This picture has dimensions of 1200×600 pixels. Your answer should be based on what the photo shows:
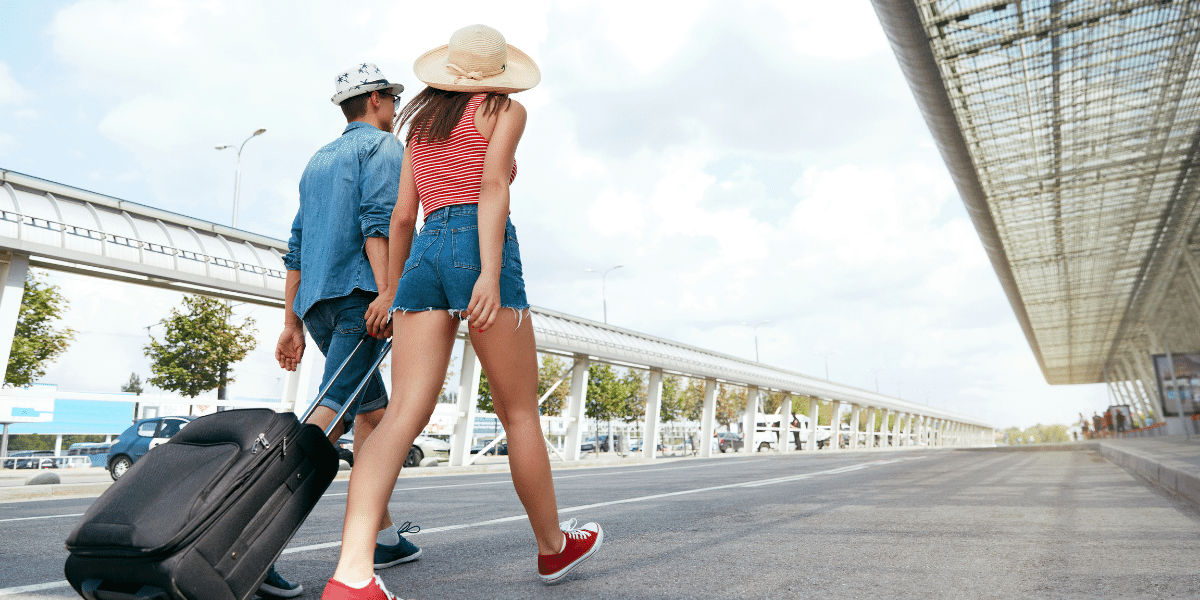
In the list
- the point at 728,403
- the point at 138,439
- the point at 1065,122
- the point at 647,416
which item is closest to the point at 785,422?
the point at 647,416

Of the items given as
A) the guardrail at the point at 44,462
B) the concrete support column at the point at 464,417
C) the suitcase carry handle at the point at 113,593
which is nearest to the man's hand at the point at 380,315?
the suitcase carry handle at the point at 113,593

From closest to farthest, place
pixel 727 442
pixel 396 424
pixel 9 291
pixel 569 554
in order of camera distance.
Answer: pixel 396 424, pixel 569 554, pixel 9 291, pixel 727 442

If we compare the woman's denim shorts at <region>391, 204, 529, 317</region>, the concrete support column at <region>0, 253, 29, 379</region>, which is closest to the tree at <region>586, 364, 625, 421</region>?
the concrete support column at <region>0, 253, 29, 379</region>

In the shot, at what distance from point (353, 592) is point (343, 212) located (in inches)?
58.4

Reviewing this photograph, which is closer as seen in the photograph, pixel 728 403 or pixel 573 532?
pixel 573 532

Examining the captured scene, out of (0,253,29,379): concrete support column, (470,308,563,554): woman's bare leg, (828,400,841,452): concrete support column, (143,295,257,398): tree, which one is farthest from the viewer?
(828,400,841,452): concrete support column

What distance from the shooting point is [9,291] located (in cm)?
1227

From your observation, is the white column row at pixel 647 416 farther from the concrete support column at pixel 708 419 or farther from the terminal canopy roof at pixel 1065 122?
the terminal canopy roof at pixel 1065 122

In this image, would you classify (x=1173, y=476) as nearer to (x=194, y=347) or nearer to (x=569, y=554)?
(x=569, y=554)

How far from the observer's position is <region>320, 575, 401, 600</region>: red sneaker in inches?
80.9

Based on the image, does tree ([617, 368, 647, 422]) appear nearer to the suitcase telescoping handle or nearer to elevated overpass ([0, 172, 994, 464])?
elevated overpass ([0, 172, 994, 464])

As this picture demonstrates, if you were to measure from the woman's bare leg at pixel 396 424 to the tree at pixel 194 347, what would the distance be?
1339 inches

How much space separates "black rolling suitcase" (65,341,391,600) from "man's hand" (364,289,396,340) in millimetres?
511

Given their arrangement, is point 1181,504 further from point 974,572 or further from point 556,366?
point 556,366
